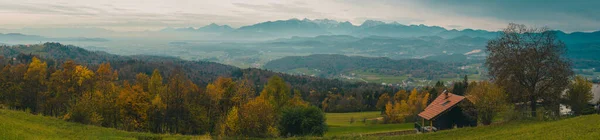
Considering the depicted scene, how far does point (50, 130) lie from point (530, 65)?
31.0 meters

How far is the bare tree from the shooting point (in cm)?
2541

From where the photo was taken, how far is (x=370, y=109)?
252 ft

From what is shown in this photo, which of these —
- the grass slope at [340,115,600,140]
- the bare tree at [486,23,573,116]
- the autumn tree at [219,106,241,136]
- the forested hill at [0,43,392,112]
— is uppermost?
the bare tree at [486,23,573,116]

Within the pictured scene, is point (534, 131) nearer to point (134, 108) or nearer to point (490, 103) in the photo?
point (490, 103)

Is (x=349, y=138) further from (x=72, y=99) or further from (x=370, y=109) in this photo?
(x=370, y=109)

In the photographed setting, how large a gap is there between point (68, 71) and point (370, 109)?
57934 millimetres

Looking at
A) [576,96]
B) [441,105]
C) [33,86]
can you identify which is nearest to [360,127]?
[441,105]

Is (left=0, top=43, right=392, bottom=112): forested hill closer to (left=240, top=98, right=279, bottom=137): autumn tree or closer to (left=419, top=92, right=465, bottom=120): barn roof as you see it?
(left=240, top=98, right=279, bottom=137): autumn tree

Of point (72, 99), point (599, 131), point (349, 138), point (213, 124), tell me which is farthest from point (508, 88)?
point (72, 99)

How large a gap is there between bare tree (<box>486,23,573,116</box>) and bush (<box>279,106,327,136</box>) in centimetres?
1394

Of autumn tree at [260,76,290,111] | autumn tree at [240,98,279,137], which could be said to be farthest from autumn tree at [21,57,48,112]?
autumn tree at [240,98,279,137]

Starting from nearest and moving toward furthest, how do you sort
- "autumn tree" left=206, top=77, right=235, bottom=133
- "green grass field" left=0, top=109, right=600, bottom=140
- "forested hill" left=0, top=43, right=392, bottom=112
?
"green grass field" left=0, top=109, right=600, bottom=140 < "autumn tree" left=206, top=77, right=235, bottom=133 < "forested hill" left=0, top=43, right=392, bottom=112

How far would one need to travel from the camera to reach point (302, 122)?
28.7 metres

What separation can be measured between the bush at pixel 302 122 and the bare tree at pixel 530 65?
13940 mm
